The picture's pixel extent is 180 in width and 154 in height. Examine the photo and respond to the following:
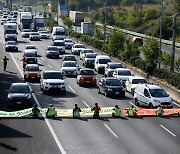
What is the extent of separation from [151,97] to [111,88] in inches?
207

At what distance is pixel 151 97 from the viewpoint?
3494 cm

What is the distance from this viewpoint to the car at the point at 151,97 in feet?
114

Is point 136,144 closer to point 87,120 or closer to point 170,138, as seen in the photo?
point 170,138

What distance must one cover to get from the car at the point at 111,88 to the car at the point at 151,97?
8.49 ft

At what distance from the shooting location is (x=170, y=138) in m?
26.8

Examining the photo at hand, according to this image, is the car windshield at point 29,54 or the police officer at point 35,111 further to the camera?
the car windshield at point 29,54

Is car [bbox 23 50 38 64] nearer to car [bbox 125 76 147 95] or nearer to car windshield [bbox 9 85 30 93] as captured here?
car [bbox 125 76 147 95]

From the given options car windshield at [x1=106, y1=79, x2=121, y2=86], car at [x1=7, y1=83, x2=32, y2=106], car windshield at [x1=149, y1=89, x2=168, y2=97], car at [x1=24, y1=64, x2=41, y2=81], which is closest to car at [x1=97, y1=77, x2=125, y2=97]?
car windshield at [x1=106, y1=79, x2=121, y2=86]

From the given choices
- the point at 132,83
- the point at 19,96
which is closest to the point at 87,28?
the point at 132,83

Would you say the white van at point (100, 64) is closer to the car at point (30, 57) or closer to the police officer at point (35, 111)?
the car at point (30, 57)

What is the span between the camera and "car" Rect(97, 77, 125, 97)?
39.5 meters

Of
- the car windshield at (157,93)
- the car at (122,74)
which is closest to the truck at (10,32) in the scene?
the car at (122,74)

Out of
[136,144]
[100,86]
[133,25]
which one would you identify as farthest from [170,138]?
[133,25]

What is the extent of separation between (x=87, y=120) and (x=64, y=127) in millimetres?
2601
